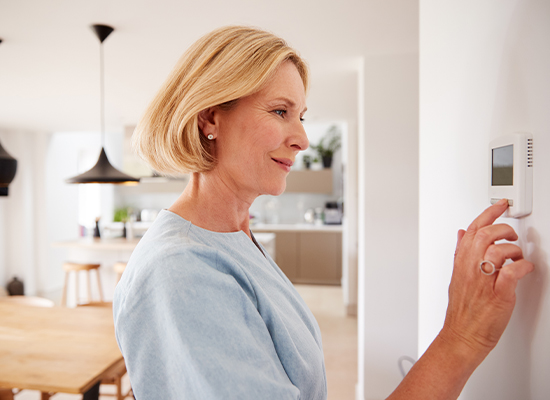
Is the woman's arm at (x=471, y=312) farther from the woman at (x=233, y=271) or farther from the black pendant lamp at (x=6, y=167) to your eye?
the black pendant lamp at (x=6, y=167)

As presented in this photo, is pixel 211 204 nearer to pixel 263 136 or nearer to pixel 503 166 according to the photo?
pixel 263 136

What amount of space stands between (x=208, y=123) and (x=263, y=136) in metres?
0.11

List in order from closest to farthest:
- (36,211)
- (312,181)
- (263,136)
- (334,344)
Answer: (263,136) < (334,344) < (36,211) < (312,181)

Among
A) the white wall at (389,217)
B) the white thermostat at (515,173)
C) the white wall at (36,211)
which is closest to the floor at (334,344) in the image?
the white wall at (389,217)

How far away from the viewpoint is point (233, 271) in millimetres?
625

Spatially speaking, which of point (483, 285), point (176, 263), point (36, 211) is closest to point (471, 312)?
point (483, 285)

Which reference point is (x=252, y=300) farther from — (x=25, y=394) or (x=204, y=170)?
(x=25, y=394)

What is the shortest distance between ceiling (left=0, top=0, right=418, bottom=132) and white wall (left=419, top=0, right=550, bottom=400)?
97 cm

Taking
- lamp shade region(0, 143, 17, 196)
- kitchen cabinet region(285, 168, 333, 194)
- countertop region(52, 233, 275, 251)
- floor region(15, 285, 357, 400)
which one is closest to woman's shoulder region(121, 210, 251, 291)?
lamp shade region(0, 143, 17, 196)

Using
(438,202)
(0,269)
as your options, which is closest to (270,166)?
(438,202)

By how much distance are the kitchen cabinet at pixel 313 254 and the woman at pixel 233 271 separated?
5422mm

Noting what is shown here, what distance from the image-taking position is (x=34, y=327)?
227cm

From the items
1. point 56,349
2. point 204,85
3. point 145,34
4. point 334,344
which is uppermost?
point 145,34

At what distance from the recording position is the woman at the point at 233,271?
53 centimetres
